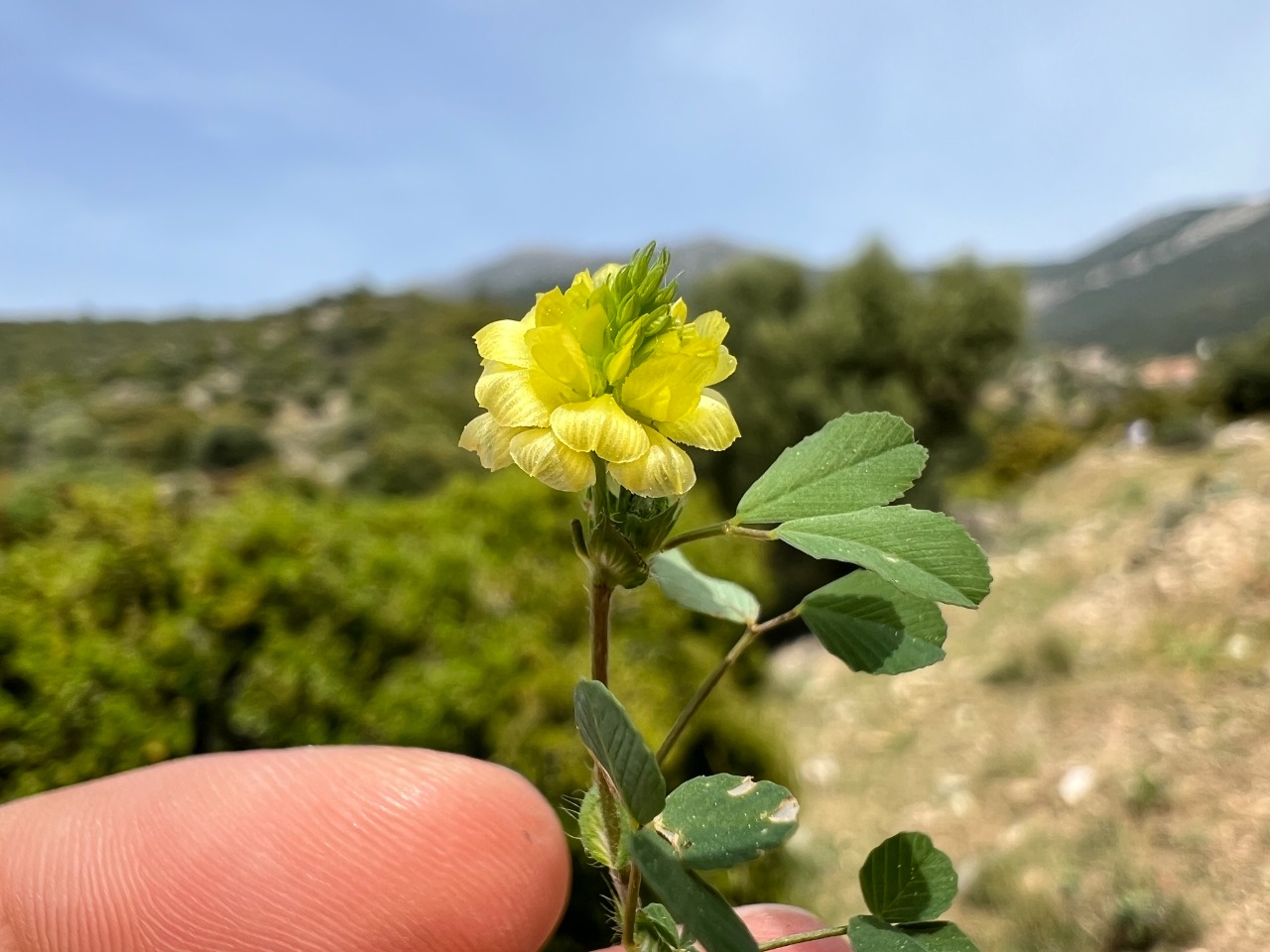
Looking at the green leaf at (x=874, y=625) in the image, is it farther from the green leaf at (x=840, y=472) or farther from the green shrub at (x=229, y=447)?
the green shrub at (x=229, y=447)

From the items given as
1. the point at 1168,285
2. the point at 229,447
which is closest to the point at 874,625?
the point at 229,447

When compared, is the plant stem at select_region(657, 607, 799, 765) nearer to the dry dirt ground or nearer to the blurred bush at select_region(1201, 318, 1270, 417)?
the dry dirt ground

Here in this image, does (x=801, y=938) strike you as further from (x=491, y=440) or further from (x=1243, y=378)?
(x=1243, y=378)

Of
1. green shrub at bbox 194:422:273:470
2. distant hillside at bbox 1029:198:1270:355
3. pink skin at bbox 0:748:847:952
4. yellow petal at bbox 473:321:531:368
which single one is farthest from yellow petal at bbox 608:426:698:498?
green shrub at bbox 194:422:273:470

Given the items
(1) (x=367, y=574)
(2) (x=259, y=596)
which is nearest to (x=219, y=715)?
(2) (x=259, y=596)

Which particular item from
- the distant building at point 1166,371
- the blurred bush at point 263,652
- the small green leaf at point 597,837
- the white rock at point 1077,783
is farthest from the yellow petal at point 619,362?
the distant building at point 1166,371

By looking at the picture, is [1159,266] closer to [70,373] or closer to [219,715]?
[219,715]
